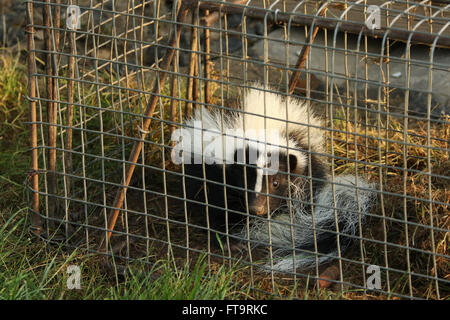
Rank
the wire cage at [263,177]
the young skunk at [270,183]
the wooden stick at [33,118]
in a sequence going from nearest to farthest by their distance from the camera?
the wire cage at [263,177] → the wooden stick at [33,118] → the young skunk at [270,183]

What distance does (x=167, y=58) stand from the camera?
289cm

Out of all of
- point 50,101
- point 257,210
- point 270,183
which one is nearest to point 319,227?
point 257,210

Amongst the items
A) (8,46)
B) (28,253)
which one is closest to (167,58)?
(28,253)

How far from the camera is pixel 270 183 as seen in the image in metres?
3.65

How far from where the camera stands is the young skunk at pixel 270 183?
10.9 feet

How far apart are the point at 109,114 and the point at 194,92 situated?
2.61 ft

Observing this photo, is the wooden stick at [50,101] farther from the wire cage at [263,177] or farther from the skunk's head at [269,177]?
the skunk's head at [269,177]

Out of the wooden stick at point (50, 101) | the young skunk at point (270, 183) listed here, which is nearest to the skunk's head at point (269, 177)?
the young skunk at point (270, 183)

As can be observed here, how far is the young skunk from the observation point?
333 centimetres

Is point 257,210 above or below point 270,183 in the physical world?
below

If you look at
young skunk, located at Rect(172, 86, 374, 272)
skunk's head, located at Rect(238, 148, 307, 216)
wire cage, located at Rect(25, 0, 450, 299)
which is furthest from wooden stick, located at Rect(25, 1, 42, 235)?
skunk's head, located at Rect(238, 148, 307, 216)

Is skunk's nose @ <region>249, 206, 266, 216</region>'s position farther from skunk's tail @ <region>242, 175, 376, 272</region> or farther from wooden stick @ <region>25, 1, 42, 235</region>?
wooden stick @ <region>25, 1, 42, 235</region>

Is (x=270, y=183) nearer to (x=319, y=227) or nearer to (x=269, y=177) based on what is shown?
(x=269, y=177)

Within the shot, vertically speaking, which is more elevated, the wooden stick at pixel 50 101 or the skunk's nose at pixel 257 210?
the wooden stick at pixel 50 101
